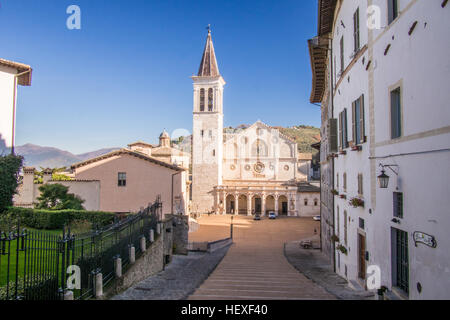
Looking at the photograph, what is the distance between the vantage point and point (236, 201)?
5400 cm

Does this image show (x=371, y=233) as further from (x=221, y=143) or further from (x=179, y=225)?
(x=221, y=143)

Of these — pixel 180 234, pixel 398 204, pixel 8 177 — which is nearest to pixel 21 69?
pixel 8 177

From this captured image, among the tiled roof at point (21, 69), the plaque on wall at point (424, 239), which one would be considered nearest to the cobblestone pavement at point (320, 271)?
the plaque on wall at point (424, 239)

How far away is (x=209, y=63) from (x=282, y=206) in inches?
989

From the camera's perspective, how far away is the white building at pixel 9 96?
21938mm

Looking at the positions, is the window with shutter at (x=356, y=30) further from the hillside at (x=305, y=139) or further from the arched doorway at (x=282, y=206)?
the hillside at (x=305, y=139)

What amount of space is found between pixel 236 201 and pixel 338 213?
127 feet

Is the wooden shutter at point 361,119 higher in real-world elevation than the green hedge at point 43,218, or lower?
higher

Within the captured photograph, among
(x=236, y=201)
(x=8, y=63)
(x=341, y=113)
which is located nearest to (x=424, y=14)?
(x=341, y=113)

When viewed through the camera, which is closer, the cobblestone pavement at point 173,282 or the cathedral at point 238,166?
the cobblestone pavement at point 173,282

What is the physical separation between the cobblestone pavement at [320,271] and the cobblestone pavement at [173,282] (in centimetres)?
444

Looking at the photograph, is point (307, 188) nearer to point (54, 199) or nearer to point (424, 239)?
point (54, 199)

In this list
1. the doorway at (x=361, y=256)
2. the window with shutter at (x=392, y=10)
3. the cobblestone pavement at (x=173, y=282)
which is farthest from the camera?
the doorway at (x=361, y=256)

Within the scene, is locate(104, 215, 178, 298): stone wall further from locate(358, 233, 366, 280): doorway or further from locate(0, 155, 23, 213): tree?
locate(0, 155, 23, 213): tree
